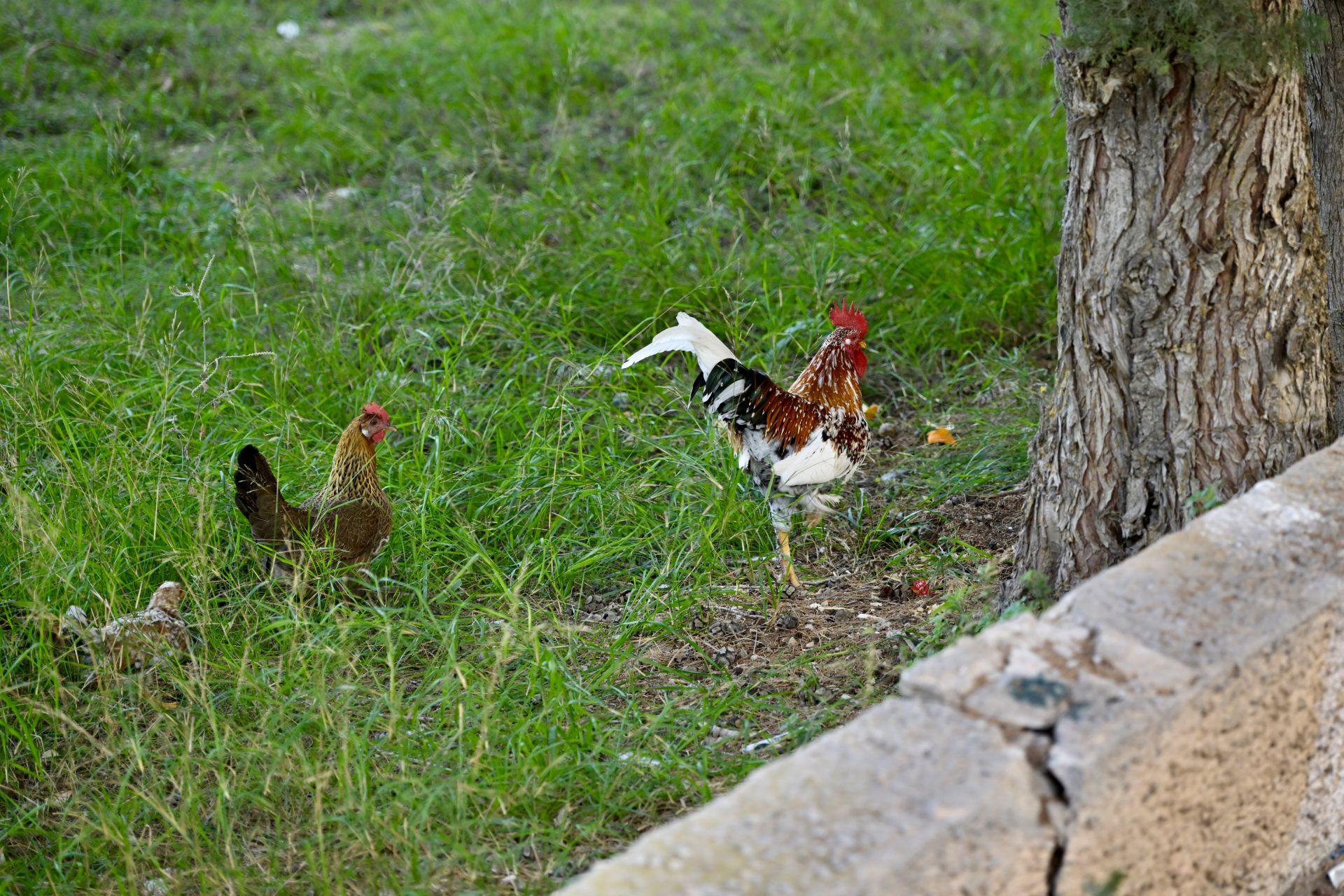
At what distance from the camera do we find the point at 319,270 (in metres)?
4.27

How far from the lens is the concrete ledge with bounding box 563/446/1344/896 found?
157 centimetres

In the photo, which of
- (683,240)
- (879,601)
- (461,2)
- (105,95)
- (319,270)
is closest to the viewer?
(879,601)

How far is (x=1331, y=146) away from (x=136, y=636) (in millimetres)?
3046

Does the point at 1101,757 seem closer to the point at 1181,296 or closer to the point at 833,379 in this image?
the point at 1181,296

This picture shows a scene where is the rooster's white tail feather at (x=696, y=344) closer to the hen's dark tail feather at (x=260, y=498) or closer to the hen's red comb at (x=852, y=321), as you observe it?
the hen's red comb at (x=852, y=321)

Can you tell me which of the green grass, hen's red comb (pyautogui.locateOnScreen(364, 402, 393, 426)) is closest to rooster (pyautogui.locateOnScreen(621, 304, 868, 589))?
the green grass

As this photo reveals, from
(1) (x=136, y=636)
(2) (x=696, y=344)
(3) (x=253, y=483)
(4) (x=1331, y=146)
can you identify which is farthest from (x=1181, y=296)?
(1) (x=136, y=636)

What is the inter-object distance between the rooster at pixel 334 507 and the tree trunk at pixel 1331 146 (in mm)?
2423

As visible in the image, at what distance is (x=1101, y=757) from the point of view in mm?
1688

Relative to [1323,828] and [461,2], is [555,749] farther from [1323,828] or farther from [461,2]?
[461,2]

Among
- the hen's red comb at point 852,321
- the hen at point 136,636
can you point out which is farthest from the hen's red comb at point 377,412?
the hen's red comb at point 852,321

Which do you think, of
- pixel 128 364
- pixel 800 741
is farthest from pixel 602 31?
pixel 800 741

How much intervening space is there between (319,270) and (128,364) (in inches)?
26.9

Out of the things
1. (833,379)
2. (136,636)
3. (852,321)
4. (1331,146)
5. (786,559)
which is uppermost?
(1331,146)
